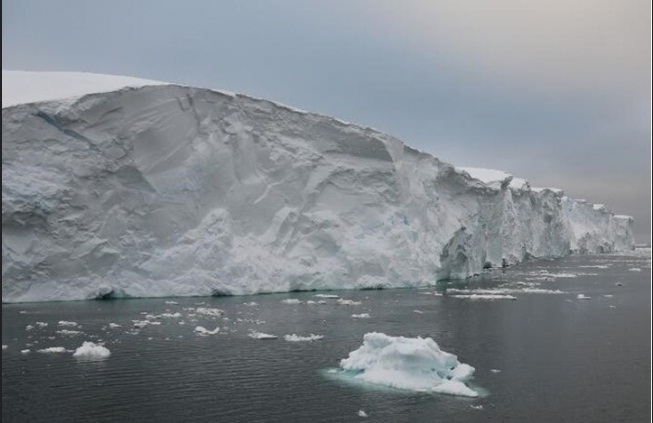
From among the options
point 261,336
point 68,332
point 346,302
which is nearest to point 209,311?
point 261,336

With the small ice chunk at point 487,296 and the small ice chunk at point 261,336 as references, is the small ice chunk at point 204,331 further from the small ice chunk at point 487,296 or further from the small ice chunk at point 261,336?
the small ice chunk at point 487,296

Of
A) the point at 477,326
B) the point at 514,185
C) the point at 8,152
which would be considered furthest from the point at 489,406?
the point at 514,185

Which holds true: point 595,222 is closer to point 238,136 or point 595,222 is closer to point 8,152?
point 238,136

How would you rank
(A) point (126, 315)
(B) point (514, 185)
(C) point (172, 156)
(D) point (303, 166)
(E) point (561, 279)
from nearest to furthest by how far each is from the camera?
(A) point (126, 315) → (C) point (172, 156) → (D) point (303, 166) → (E) point (561, 279) → (B) point (514, 185)

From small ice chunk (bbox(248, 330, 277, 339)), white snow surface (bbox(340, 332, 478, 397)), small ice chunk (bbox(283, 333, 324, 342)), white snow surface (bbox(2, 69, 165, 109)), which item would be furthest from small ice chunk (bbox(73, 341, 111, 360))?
white snow surface (bbox(2, 69, 165, 109))

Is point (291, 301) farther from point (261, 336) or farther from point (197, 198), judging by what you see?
point (261, 336)
